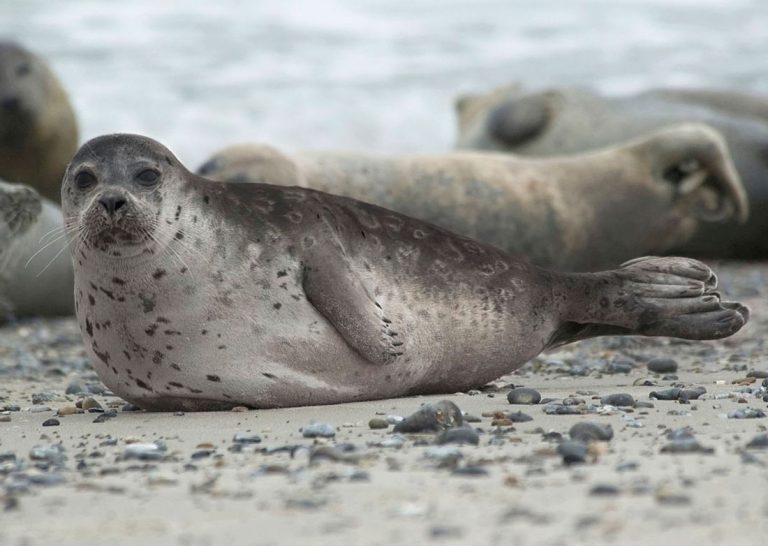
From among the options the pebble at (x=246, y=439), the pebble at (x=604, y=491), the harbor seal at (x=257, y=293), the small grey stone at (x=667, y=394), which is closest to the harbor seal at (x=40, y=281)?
the harbor seal at (x=257, y=293)

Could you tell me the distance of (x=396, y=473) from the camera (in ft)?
9.39

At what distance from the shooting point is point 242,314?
12.9ft

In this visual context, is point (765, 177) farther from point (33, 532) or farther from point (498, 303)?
point (33, 532)

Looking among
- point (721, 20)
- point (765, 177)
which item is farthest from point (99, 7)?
point (765, 177)

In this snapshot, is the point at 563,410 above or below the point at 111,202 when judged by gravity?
below

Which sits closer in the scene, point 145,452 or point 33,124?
point 145,452

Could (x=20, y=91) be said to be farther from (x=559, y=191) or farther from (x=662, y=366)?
(x=662, y=366)

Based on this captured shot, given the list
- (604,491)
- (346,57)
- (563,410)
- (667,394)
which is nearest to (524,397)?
(563,410)

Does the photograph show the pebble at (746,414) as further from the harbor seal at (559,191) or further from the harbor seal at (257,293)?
the harbor seal at (559,191)

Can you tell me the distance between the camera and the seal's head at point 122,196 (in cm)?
372

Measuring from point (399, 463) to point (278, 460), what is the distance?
29 cm

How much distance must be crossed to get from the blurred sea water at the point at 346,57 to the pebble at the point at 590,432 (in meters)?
10.9

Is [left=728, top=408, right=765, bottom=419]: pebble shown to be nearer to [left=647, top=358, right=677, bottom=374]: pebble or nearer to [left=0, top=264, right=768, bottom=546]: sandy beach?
Result: [left=0, top=264, right=768, bottom=546]: sandy beach

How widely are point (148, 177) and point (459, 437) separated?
1211 millimetres
